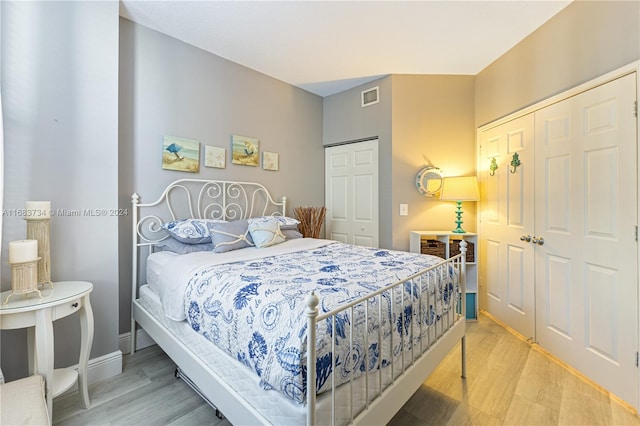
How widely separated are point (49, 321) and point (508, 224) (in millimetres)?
3640

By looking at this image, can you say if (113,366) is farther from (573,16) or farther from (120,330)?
(573,16)

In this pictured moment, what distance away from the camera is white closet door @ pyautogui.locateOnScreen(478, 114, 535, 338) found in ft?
8.47

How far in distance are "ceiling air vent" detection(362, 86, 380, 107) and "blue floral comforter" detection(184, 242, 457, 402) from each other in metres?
2.30

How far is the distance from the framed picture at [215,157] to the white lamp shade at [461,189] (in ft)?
7.84

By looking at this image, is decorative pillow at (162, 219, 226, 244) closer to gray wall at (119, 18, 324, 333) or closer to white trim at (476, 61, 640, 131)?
gray wall at (119, 18, 324, 333)

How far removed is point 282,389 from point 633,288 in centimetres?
226

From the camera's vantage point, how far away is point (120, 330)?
2.32 meters

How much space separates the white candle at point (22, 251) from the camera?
1.45m

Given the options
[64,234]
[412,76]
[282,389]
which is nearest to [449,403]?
[282,389]

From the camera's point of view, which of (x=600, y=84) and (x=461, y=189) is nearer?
(x=600, y=84)

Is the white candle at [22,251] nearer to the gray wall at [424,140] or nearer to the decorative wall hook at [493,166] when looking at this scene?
the gray wall at [424,140]

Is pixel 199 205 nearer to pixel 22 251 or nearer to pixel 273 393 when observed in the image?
pixel 22 251

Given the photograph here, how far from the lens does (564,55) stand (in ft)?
7.30

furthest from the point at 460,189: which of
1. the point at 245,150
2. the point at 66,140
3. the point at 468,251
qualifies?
the point at 66,140
